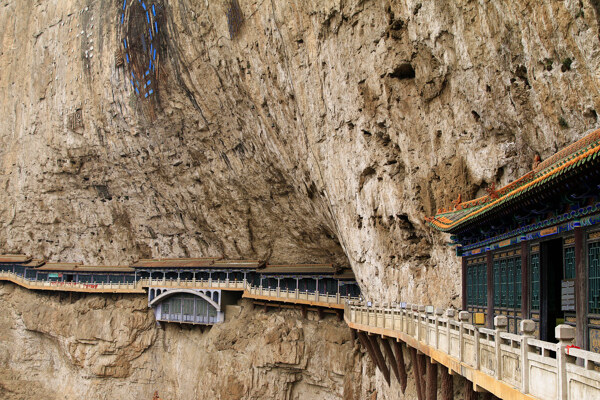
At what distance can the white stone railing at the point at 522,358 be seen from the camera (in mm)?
5316

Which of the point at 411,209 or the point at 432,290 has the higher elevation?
the point at 411,209

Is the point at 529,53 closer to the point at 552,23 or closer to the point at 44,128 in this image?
the point at 552,23

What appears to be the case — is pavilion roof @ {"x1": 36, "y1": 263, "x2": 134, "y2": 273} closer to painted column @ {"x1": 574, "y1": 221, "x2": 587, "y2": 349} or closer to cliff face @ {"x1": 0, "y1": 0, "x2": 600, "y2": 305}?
cliff face @ {"x1": 0, "y1": 0, "x2": 600, "y2": 305}

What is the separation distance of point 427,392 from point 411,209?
7930mm

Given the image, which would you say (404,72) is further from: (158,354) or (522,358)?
(158,354)

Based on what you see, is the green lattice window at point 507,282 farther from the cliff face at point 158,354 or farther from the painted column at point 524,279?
the cliff face at point 158,354

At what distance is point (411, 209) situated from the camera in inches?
695

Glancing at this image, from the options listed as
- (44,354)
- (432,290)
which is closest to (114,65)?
(44,354)

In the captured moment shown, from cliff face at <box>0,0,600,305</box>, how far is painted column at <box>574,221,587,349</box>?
16.1 feet

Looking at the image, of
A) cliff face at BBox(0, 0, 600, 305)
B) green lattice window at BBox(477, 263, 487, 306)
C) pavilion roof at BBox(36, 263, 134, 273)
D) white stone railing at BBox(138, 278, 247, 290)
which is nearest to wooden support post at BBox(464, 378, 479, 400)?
green lattice window at BBox(477, 263, 487, 306)

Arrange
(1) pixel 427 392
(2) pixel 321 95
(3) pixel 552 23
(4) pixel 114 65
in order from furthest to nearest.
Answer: (4) pixel 114 65
(2) pixel 321 95
(3) pixel 552 23
(1) pixel 427 392

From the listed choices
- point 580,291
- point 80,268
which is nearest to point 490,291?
point 580,291

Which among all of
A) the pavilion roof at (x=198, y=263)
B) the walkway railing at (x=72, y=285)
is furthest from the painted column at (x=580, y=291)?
the walkway railing at (x=72, y=285)

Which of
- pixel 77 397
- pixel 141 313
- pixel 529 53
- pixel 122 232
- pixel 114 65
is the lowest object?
pixel 77 397
